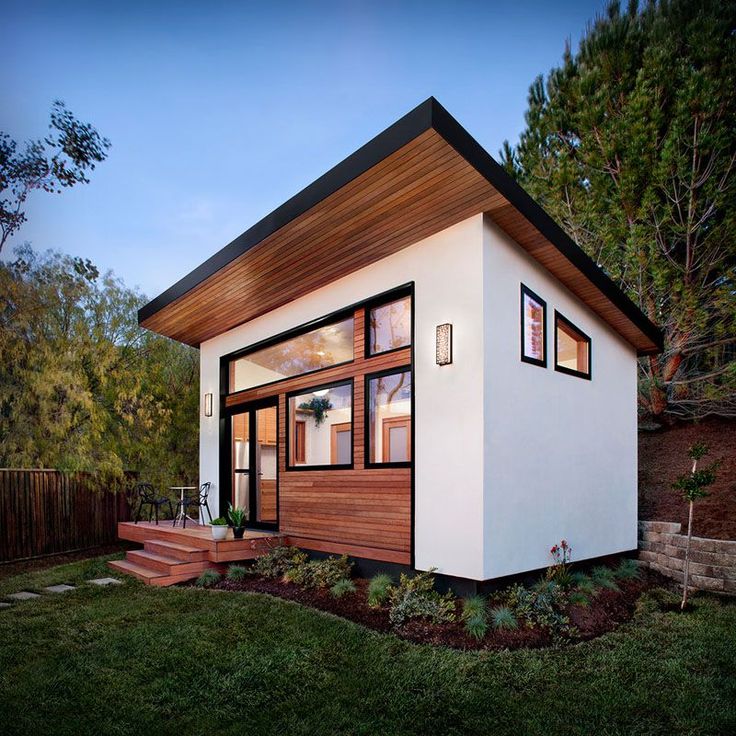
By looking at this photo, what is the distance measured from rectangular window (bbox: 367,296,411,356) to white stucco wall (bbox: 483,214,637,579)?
3.77 feet

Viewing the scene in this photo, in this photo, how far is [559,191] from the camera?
34.4 feet

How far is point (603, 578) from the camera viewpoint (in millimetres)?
6711

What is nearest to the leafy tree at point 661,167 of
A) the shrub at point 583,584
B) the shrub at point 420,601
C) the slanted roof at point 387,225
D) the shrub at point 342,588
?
the slanted roof at point 387,225

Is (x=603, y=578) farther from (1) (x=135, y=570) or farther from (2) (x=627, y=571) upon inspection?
(1) (x=135, y=570)

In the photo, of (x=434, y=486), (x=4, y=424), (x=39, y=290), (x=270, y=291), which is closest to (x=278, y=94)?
(x=270, y=291)

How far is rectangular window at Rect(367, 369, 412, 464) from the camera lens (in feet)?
20.6

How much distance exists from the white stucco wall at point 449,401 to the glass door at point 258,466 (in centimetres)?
337

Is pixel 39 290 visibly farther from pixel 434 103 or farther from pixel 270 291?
pixel 434 103

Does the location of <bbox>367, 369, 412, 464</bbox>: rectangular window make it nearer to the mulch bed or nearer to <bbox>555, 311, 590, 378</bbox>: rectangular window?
the mulch bed

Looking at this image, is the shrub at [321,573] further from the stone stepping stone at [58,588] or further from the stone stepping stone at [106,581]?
the stone stepping stone at [58,588]

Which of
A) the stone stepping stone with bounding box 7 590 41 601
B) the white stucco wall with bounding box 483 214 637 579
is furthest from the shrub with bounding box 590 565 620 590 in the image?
the stone stepping stone with bounding box 7 590 41 601

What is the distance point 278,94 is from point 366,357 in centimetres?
533

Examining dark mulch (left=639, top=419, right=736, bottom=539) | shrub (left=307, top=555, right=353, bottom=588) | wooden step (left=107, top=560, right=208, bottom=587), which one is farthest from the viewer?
dark mulch (left=639, top=419, right=736, bottom=539)

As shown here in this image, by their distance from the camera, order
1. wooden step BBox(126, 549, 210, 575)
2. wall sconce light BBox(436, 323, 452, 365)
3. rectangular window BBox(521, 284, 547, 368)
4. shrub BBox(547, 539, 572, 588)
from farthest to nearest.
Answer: wooden step BBox(126, 549, 210, 575), rectangular window BBox(521, 284, 547, 368), shrub BBox(547, 539, 572, 588), wall sconce light BBox(436, 323, 452, 365)
